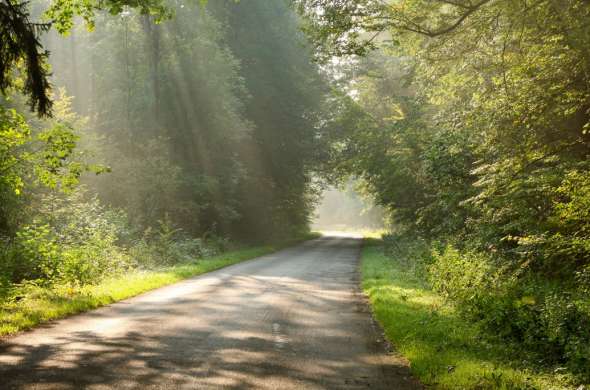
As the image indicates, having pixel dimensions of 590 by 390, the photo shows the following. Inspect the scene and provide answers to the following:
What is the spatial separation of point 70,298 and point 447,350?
26.1 feet


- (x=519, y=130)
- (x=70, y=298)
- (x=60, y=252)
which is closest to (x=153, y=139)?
(x=60, y=252)

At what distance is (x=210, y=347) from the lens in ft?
26.4

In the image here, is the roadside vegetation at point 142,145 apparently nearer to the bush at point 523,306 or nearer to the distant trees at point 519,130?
the distant trees at point 519,130

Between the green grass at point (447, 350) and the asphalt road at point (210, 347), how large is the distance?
1.10ft

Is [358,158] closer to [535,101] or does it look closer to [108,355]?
[535,101]

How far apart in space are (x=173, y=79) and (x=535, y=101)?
2250 cm

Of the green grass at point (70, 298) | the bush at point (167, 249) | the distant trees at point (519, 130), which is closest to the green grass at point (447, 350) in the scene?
the distant trees at point (519, 130)

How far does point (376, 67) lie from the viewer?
37.5 m

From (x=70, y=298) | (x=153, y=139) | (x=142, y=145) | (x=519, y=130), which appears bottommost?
(x=70, y=298)

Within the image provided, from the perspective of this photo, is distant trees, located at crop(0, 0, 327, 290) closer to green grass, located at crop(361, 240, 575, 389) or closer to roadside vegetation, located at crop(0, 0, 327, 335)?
roadside vegetation, located at crop(0, 0, 327, 335)

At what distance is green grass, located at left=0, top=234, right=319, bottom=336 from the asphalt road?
37 cm

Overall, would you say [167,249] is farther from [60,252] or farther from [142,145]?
[60,252]

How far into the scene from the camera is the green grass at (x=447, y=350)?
6.37 meters

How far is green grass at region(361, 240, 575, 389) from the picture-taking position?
251 inches
